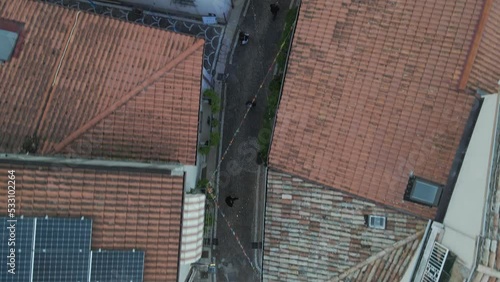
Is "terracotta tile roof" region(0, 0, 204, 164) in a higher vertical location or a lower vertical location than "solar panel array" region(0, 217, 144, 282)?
higher

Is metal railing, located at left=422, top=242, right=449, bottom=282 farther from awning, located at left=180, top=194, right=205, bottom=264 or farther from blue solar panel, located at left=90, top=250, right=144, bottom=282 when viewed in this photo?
blue solar panel, located at left=90, top=250, right=144, bottom=282

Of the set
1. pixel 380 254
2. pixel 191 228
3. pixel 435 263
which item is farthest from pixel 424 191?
pixel 191 228

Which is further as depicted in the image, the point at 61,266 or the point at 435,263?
the point at 435,263

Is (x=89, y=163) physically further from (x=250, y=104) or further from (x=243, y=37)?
(x=243, y=37)

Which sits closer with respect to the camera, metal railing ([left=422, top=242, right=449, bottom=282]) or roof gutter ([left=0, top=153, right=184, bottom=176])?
metal railing ([left=422, top=242, right=449, bottom=282])

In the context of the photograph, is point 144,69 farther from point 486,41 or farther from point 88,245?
point 486,41

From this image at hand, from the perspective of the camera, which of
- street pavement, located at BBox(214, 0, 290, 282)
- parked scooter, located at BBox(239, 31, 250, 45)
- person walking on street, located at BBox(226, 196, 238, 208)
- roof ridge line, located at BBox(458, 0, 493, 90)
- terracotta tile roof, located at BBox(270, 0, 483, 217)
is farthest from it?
parked scooter, located at BBox(239, 31, 250, 45)

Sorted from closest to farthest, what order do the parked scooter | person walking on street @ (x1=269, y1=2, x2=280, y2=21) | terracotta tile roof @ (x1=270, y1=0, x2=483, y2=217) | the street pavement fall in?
1. terracotta tile roof @ (x1=270, y1=0, x2=483, y2=217)
2. person walking on street @ (x1=269, y1=2, x2=280, y2=21)
3. the street pavement
4. the parked scooter

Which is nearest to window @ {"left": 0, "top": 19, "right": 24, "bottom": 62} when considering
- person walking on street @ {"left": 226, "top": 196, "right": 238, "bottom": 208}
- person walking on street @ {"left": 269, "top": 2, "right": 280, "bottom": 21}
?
person walking on street @ {"left": 226, "top": 196, "right": 238, "bottom": 208}
